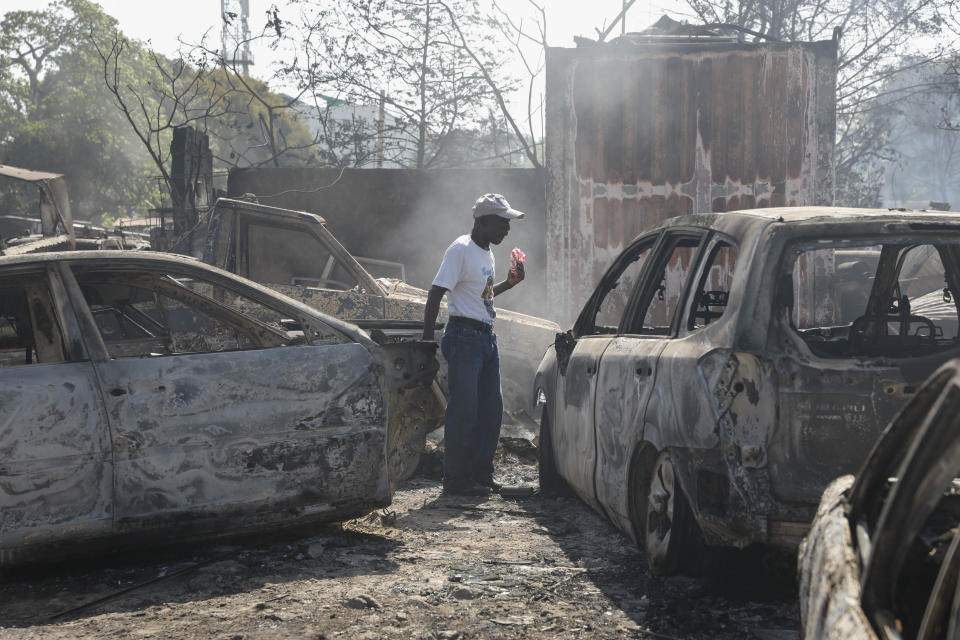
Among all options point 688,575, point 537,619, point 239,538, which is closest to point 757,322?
point 688,575

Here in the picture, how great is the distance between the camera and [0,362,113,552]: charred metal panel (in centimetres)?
422

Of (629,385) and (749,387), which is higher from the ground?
(749,387)

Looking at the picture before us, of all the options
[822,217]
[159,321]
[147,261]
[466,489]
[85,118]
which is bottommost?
[466,489]

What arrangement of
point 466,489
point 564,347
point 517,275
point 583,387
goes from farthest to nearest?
1. point 517,275
2. point 466,489
3. point 564,347
4. point 583,387

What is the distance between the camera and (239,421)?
181 inches

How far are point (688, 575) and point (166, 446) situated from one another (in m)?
2.33

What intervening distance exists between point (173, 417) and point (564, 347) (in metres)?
2.31

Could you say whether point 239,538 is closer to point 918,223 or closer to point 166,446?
Answer: point 166,446

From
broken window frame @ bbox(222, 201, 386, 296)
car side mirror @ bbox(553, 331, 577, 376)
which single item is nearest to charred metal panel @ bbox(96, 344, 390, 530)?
car side mirror @ bbox(553, 331, 577, 376)

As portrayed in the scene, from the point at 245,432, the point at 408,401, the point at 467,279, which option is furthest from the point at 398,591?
the point at 467,279

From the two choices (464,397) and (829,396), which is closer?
(829,396)

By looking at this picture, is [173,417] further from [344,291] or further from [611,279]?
[344,291]

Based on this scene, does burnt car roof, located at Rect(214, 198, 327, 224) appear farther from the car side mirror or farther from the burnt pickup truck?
the car side mirror

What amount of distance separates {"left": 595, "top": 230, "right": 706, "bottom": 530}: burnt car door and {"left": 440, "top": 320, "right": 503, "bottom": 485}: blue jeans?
1.53 meters
